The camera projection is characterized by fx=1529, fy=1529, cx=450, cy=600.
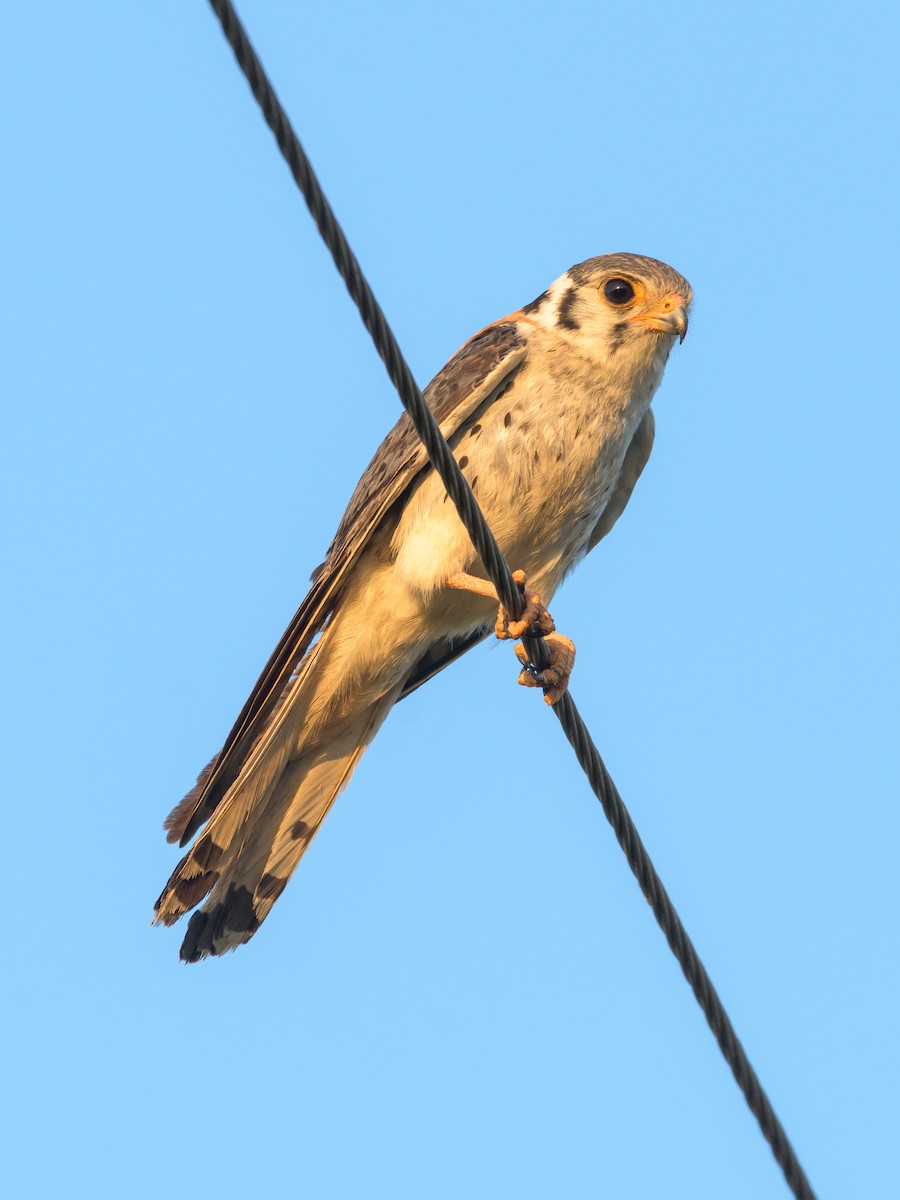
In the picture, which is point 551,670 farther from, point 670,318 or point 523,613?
point 670,318

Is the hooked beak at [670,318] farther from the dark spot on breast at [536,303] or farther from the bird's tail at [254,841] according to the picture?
the bird's tail at [254,841]

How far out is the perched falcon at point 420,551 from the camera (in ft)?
15.9

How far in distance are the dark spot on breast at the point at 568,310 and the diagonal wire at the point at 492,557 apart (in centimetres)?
161

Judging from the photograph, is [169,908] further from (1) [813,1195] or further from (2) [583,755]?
(1) [813,1195]

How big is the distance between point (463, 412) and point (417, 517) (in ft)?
1.20

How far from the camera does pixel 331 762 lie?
5129mm

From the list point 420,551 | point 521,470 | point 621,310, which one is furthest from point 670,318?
point 420,551

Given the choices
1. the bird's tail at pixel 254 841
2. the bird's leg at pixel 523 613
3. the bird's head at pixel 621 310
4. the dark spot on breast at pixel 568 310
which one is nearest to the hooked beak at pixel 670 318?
the bird's head at pixel 621 310

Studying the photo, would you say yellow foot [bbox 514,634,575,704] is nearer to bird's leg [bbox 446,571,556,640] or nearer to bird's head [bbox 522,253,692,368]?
bird's leg [bbox 446,571,556,640]

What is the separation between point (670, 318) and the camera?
16.5 ft

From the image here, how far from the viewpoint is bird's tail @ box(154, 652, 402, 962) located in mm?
4742

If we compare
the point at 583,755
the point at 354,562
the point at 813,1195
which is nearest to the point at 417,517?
the point at 354,562

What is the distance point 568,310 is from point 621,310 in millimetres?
180

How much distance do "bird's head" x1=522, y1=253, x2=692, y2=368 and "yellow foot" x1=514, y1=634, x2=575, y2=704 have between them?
99cm
